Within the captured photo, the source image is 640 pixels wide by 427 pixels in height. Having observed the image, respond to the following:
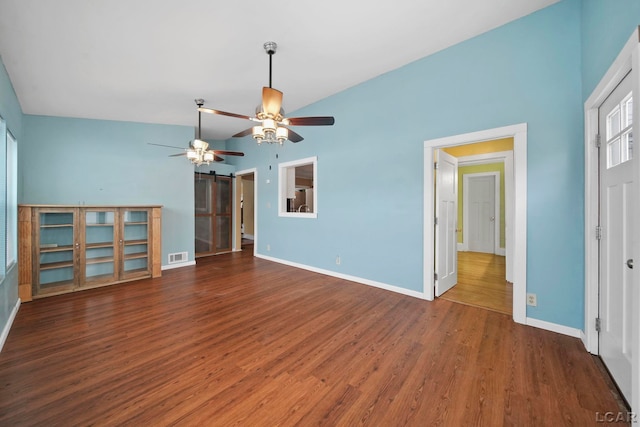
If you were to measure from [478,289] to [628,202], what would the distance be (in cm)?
233

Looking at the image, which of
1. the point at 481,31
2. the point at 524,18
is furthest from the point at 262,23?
the point at 524,18

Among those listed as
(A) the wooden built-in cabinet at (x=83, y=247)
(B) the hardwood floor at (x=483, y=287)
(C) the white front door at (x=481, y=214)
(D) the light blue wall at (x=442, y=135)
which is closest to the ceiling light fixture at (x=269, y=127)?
(D) the light blue wall at (x=442, y=135)

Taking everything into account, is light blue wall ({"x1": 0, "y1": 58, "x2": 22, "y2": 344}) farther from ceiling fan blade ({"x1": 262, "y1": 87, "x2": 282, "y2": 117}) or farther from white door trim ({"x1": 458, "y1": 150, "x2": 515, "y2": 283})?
white door trim ({"x1": 458, "y1": 150, "x2": 515, "y2": 283})

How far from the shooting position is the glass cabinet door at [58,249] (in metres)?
3.67

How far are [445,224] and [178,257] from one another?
5.11 m

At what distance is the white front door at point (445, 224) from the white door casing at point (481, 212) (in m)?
3.27

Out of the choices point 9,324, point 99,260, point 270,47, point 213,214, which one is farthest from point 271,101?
point 213,214

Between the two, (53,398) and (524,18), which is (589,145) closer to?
(524,18)

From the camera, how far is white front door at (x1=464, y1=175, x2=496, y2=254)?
6.26 m

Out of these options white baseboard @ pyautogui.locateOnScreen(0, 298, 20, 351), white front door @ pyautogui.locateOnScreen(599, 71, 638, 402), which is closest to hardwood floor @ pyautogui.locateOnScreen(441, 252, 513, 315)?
white front door @ pyautogui.locateOnScreen(599, 71, 638, 402)

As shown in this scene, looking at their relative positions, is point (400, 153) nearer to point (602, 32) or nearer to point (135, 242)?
point (602, 32)

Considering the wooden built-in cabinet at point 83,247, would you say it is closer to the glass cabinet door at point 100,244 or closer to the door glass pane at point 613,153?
the glass cabinet door at point 100,244

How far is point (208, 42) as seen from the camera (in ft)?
8.54

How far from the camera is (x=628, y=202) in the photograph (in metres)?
1.55
